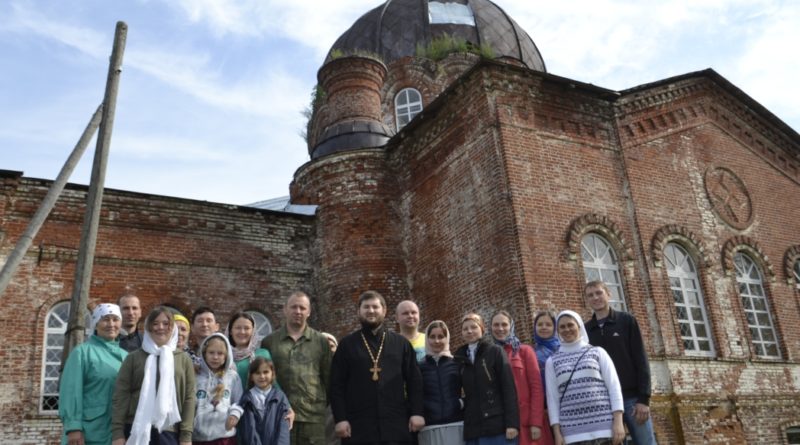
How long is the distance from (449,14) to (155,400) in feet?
58.3

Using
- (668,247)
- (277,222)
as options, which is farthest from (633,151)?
(277,222)

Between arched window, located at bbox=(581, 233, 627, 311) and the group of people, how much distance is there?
5.88m

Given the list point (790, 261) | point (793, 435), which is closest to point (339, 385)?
point (793, 435)

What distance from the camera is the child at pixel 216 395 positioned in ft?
15.7

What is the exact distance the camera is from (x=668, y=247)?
40.7 ft

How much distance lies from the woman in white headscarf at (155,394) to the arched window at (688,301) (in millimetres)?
9369

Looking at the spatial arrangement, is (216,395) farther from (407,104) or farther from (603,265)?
(407,104)

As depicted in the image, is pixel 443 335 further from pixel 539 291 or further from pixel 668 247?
pixel 668 247

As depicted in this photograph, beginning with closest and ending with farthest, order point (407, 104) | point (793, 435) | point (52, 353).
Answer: point (52, 353) < point (793, 435) < point (407, 104)

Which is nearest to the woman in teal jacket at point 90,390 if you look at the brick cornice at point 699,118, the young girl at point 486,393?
the young girl at point 486,393

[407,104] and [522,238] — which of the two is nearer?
[522,238]

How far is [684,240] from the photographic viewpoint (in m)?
12.5

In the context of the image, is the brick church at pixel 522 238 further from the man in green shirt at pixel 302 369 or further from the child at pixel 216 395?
the child at pixel 216 395

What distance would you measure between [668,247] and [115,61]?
956 centimetres
